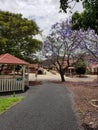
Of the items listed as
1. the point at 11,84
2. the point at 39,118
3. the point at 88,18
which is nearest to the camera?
the point at 39,118

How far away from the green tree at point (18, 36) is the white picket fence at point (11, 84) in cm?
907

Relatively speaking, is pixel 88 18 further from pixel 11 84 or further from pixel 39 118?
pixel 11 84

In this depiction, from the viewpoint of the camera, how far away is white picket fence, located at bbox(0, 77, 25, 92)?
23.7 meters

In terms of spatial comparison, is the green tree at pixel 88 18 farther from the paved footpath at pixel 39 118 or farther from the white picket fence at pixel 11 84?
the white picket fence at pixel 11 84

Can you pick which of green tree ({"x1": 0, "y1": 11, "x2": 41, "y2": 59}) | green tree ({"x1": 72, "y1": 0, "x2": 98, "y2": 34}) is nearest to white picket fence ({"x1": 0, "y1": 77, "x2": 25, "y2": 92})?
green tree ({"x1": 0, "y1": 11, "x2": 41, "y2": 59})

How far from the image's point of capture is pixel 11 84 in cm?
2419

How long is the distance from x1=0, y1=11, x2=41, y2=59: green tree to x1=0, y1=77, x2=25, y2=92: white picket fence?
907 cm

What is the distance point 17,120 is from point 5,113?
1.75 meters

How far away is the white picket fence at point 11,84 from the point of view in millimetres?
23672

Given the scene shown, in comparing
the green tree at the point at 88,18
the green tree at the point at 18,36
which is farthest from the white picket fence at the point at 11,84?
the green tree at the point at 88,18

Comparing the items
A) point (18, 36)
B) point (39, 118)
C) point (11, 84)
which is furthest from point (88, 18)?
point (18, 36)

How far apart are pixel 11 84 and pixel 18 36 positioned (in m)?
11.5

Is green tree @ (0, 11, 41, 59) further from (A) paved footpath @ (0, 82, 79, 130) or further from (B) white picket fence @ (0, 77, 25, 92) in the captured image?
(A) paved footpath @ (0, 82, 79, 130)

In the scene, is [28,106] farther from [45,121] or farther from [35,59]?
[35,59]
